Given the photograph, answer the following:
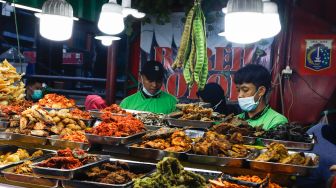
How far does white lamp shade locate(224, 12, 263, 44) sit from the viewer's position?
3014 millimetres

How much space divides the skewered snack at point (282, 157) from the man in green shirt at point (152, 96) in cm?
319

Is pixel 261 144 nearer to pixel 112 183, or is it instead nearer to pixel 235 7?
pixel 235 7

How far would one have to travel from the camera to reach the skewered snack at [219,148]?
2662 millimetres

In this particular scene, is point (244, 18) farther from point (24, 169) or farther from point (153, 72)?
point (153, 72)

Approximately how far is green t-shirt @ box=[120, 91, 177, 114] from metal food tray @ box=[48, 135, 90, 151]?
2.89 m

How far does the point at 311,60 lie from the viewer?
246 inches

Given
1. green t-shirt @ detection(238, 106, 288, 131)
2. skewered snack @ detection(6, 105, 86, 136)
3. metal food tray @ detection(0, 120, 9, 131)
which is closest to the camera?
skewered snack @ detection(6, 105, 86, 136)

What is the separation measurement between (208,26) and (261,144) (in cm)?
396

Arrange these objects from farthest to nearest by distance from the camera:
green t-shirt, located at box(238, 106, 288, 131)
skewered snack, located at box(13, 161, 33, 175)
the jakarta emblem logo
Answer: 1. the jakarta emblem logo
2. green t-shirt, located at box(238, 106, 288, 131)
3. skewered snack, located at box(13, 161, 33, 175)

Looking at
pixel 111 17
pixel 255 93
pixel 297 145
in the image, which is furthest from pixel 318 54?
pixel 111 17

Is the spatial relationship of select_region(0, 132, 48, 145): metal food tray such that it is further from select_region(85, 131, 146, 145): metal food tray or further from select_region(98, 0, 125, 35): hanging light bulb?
select_region(98, 0, 125, 35): hanging light bulb

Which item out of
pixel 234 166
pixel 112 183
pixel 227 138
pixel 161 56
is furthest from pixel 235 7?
pixel 161 56

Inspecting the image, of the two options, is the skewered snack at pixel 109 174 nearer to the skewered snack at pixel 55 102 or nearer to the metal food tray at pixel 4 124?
the metal food tray at pixel 4 124

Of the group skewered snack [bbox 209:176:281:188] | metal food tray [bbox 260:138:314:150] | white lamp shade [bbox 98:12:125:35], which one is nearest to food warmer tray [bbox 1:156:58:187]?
skewered snack [bbox 209:176:281:188]
